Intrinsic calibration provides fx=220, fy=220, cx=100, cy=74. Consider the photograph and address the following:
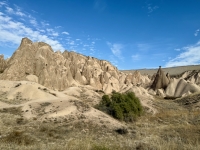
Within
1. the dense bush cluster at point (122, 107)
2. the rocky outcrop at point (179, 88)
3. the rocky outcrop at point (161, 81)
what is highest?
the rocky outcrop at point (161, 81)

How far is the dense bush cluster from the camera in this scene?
88.6ft

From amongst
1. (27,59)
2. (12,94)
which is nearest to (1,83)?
(12,94)

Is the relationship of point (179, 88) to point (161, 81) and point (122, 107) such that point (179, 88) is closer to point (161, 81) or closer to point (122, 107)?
point (161, 81)

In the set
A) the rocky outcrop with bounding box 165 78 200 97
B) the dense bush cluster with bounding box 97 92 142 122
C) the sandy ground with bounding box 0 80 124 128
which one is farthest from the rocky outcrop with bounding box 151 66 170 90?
the sandy ground with bounding box 0 80 124 128

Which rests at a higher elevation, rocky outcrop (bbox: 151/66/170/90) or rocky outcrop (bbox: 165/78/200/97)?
rocky outcrop (bbox: 151/66/170/90)

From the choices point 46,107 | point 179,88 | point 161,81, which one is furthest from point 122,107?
point 161,81

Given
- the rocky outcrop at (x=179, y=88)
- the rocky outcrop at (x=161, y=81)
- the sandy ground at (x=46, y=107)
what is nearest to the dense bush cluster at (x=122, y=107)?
the sandy ground at (x=46, y=107)

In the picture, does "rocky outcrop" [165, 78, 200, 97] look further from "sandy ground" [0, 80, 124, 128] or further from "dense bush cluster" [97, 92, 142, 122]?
"sandy ground" [0, 80, 124, 128]

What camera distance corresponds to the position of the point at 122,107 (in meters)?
28.0

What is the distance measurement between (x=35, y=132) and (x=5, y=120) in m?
5.57

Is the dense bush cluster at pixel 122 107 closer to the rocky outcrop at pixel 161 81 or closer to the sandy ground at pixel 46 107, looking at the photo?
the sandy ground at pixel 46 107

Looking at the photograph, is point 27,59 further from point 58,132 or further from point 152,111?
point 58,132

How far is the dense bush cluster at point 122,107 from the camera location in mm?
27000

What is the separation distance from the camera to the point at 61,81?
159 ft
